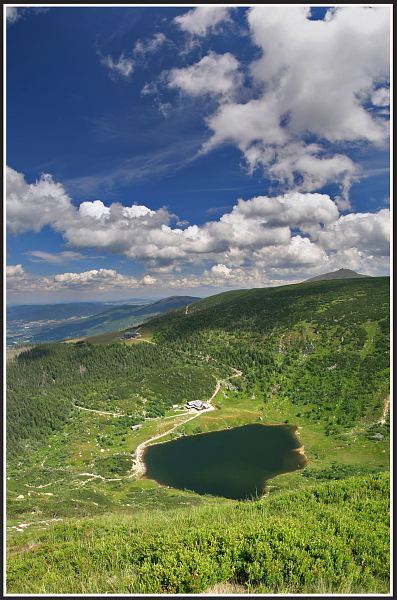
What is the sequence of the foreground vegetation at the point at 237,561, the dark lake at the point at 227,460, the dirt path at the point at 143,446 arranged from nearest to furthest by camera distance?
the foreground vegetation at the point at 237,561, the dark lake at the point at 227,460, the dirt path at the point at 143,446

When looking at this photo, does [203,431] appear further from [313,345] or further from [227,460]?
[313,345]

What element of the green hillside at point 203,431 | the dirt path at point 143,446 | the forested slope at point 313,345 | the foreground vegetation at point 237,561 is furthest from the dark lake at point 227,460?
the foreground vegetation at point 237,561

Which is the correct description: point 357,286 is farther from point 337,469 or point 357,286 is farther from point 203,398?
point 337,469

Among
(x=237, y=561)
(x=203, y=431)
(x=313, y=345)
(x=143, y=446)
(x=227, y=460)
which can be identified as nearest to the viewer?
(x=237, y=561)

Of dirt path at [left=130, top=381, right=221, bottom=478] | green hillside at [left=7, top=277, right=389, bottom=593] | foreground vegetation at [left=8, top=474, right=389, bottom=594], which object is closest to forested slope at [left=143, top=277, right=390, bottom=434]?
green hillside at [left=7, top=277, right=389, bottom=593]

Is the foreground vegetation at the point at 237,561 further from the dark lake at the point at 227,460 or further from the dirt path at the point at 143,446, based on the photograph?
the dirt path at the point at 143,446

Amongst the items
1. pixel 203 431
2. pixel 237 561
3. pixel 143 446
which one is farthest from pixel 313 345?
pixel 237 561

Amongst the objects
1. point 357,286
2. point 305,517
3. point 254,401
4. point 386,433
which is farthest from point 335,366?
point 305,517
